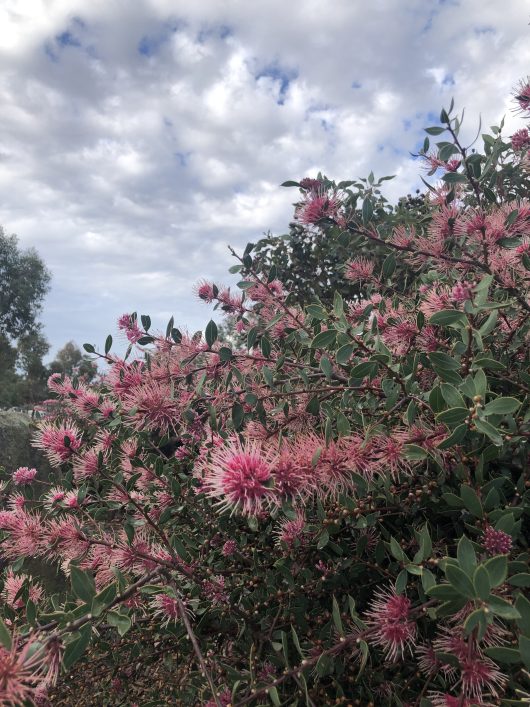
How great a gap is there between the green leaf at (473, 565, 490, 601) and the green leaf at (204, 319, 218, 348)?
3.55 feet

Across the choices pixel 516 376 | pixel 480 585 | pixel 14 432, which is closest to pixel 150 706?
pixel 480 585

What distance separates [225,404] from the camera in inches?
70.7

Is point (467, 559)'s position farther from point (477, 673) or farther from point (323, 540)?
point (323, 540)

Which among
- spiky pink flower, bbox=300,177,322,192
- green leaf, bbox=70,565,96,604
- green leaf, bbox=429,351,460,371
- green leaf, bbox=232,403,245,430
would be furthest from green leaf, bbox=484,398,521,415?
spiky pink flower, bbox=300,177,322,192

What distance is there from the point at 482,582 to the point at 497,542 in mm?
335

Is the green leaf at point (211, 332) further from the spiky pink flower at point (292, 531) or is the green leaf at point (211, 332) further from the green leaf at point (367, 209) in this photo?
the green leaf at point (367, 209)

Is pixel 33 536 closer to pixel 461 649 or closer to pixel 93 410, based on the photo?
pixel 93 410

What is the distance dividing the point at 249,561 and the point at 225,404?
64cm

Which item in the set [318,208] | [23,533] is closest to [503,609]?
[318,208]

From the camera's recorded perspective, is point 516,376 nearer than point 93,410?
Yes

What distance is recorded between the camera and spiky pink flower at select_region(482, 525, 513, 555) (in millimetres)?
1079

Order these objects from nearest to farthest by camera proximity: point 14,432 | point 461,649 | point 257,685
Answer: point 461,649, point 257,685, point 14,432

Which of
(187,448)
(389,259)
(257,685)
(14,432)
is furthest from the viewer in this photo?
(14,432)

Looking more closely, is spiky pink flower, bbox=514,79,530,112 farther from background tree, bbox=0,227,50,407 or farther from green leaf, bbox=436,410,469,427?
background tree, bbox=0,227,50,407
